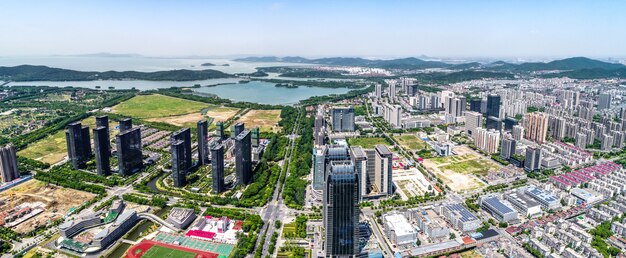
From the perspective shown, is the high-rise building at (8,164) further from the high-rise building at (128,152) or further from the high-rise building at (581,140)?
the high-rise building at (581,140)

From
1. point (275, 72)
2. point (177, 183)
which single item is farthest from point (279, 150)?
point (275, 72)

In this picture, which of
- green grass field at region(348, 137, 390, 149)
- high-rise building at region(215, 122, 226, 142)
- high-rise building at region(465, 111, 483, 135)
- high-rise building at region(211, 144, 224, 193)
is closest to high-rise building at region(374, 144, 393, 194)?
high-rise building at region(211, 144, 224, 193)

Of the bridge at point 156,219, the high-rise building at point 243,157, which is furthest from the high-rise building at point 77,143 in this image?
the high-rise building at point 243,157

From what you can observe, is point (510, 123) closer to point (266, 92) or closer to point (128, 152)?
point (128, 152)

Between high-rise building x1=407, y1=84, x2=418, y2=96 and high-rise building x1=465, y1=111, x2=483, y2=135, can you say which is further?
high-rise building x1=407, y1=84, x2=418, y2=96

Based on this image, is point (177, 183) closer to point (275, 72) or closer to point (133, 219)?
point (133, 219)

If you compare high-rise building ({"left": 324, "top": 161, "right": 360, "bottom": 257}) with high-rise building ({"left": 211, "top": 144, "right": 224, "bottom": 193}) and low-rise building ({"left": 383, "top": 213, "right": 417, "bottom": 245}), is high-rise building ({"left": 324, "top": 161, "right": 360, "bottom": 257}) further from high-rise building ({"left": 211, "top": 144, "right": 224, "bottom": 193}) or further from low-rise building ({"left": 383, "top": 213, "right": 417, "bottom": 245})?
high-rise building ({"left": 211, "top": 144, "right": 224, "bottom": 193})

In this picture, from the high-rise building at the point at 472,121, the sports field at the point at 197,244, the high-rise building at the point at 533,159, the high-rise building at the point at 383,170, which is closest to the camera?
the sports field at the point at 197,244
